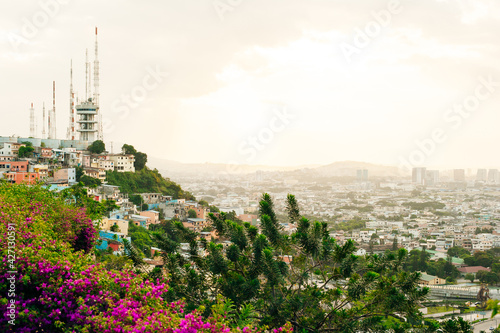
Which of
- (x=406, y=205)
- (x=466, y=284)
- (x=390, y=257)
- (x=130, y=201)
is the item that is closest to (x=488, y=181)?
(x=406, y=205)

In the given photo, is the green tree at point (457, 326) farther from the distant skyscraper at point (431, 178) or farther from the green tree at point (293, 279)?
the distant skyscraper at point (431, 178)

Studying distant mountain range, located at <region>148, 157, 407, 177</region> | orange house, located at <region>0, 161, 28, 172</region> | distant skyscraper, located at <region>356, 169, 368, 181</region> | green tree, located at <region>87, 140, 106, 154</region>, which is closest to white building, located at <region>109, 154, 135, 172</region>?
green tree, located at <region>87, 140, 106, 154</region>

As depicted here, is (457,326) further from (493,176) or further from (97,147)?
(493,176)

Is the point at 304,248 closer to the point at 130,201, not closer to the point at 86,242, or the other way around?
the point at 86,242

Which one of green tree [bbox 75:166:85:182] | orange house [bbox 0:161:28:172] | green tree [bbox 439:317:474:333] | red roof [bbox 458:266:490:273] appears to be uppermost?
orange house [bbox 0:161:28:172]

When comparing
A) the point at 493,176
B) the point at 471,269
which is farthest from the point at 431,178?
the point at 471,269

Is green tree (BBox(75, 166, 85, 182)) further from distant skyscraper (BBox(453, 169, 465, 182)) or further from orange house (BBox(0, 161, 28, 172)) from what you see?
distant skyscraper (BBox(453, 169, 465, 182))
